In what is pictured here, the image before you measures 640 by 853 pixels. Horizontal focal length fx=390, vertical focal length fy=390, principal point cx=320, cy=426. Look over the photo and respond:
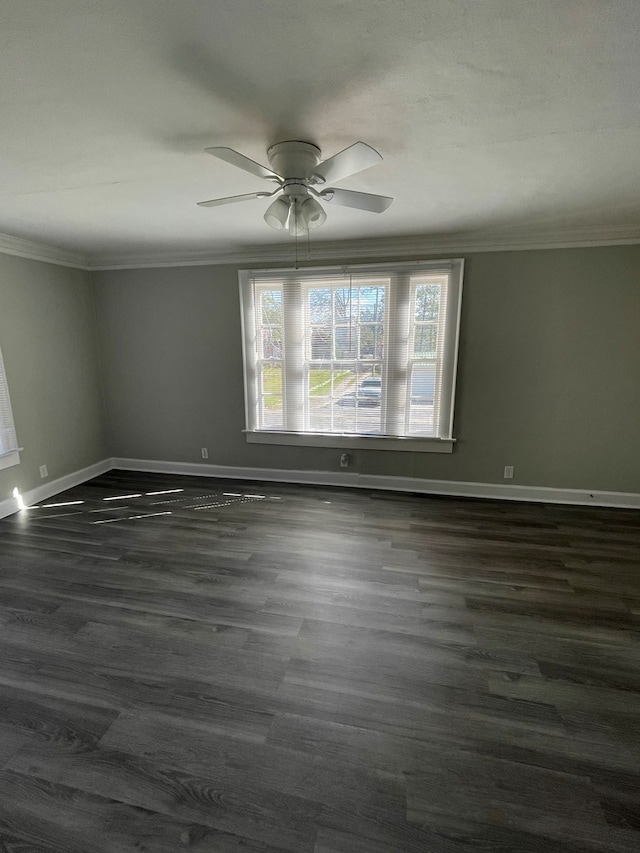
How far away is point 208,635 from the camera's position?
208 centimetres

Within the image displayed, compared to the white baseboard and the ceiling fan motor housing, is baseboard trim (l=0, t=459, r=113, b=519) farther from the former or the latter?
the ceiling fan motor housing

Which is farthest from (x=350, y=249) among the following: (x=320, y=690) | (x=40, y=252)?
(x=320, y=690)

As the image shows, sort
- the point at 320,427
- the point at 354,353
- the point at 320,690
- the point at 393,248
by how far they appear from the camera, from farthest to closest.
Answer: the point at 320,427, the point at 354,353, the point at 393,248, the point at 320,690

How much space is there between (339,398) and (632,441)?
2644 millimetres

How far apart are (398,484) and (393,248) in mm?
2280

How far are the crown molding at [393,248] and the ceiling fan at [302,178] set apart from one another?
1.64 metres

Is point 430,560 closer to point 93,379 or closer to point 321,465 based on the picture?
point 321,465

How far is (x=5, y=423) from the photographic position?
11.4ft

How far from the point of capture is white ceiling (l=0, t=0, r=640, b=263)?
3.57 ft

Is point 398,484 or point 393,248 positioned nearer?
point 393,248

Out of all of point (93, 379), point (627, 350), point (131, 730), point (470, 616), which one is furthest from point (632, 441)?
point (93, 379)

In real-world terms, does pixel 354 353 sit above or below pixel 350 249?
below

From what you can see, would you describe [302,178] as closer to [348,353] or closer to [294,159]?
[294,159]

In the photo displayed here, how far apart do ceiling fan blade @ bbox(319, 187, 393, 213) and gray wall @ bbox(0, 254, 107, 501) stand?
3149mm
